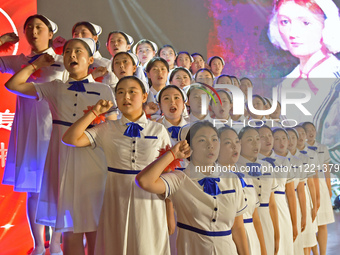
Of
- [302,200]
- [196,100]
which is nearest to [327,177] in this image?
[302,200]

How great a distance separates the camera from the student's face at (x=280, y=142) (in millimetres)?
3209

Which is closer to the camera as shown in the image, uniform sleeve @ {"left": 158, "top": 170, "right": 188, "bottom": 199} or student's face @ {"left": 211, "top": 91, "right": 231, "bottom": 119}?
uniform sleeve @ {"left": 158, "top": 170, "right": 188, "bottom": 199}

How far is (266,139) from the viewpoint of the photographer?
2988mm

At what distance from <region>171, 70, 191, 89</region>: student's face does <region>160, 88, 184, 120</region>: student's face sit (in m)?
0.70

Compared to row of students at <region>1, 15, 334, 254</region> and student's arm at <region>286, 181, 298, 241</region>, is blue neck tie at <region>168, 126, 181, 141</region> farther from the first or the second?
student's arm at <region>286, 181, 298, 241</region>

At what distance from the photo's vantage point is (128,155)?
7.68 feet

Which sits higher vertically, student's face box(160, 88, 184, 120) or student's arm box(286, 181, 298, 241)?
student's face box(160, 88, 184, 120)

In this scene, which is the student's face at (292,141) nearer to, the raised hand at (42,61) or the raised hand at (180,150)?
the raised hand at (180,150)

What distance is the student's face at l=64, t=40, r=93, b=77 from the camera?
2.65 metres

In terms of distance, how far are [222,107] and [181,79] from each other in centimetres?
47

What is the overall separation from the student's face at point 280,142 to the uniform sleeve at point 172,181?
1.28 m

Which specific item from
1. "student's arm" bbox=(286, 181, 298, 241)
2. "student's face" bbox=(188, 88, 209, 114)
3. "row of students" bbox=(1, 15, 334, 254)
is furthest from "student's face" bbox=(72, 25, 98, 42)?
"student's arm" bbox=(286, 181, 298, 241)

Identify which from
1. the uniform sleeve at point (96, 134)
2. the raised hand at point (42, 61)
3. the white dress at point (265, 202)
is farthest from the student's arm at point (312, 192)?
the raised hand at point (42, 61)

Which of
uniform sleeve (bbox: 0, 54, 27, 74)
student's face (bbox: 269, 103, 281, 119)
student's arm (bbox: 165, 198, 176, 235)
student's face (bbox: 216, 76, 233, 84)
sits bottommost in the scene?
student's arm (bbox: 165, 198, 176, 235)
